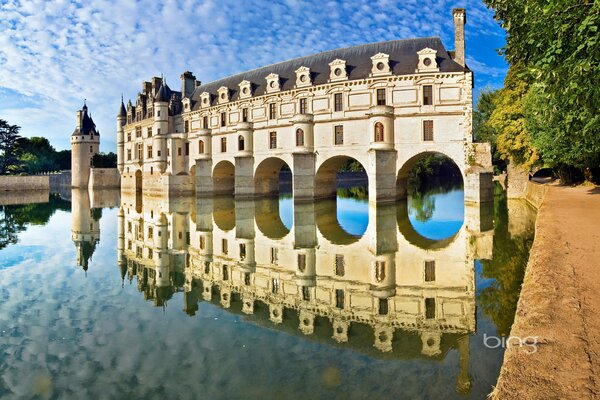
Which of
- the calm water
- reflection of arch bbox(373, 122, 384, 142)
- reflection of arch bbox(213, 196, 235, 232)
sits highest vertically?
reflection of arch bbox(373, 122, 384, 142)

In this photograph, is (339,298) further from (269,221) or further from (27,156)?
(27,156)

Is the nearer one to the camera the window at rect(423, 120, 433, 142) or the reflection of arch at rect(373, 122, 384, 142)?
the window at rect(423, 120, 433, 142)

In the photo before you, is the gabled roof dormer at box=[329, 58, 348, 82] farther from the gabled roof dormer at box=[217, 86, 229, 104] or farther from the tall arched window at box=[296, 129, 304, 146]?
the gabled roof dormer at box=[217, 86, 229, 104]

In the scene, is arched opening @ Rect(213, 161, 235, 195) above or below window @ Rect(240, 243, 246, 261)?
above

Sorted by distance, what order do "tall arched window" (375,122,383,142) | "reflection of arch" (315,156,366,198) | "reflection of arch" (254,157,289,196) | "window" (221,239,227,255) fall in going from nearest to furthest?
"window" (221,239,227,255) → "tall arched window" (375,122,383,142) → "reflection of arch" (315,156,366,198) → "reflection of arch" (254,157,289,196)

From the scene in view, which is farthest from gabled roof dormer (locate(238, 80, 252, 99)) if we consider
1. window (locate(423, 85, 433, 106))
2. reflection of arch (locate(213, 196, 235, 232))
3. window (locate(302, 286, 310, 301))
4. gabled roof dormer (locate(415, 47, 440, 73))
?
window (locate(302, 286, 310, 301))

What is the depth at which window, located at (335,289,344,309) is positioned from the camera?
8.62m

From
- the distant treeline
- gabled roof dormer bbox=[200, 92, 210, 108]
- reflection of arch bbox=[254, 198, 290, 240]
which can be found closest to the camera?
reflection of arch bbox=[254, 198, 290, 240]

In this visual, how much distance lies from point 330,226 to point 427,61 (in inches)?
624

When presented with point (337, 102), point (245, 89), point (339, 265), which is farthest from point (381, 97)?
point (339, 265)

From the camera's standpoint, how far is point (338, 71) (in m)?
31.2

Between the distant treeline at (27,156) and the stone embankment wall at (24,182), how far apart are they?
8.50 metres

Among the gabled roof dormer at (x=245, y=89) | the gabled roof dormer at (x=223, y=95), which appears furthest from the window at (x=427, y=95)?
the gabled roof dormer at (x=223, y=95)

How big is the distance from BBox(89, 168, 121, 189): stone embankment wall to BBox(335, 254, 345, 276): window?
187ft
